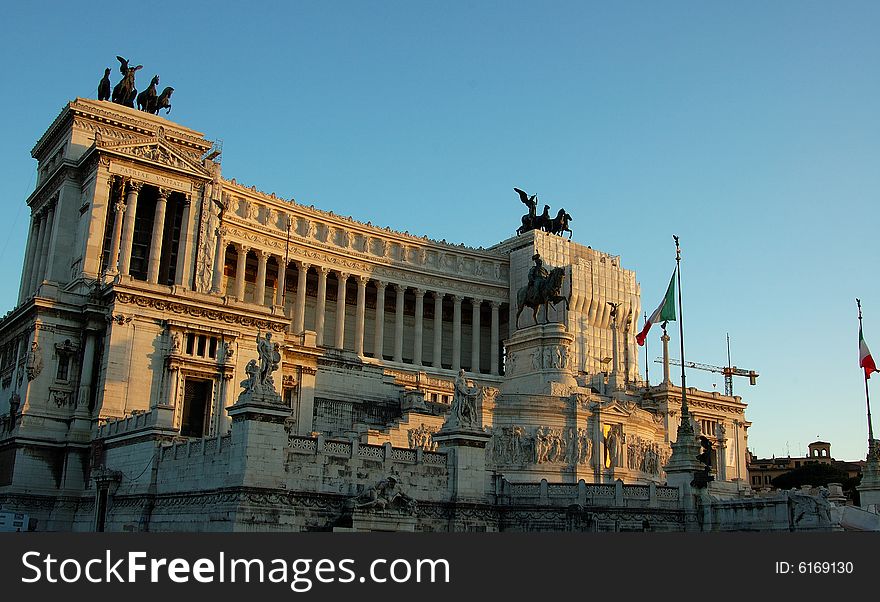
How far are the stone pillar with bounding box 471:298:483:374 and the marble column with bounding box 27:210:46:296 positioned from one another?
134 ft

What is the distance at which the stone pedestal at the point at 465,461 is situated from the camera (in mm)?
39344

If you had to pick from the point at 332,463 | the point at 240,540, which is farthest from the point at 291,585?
the point at 332,463

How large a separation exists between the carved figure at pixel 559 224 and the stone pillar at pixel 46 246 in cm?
5368

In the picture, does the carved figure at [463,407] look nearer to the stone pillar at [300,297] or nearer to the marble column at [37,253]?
the marble column at [37,253]

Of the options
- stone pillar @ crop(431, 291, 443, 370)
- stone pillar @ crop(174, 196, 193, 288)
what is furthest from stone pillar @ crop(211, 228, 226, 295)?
stone pillar @ crop(431, 291, 443, 370)

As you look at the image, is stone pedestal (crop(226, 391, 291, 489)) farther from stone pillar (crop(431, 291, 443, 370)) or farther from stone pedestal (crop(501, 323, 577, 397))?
stone pillar (crop(431, 291, 443, 370))

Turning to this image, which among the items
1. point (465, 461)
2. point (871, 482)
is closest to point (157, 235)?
point (465, 461)

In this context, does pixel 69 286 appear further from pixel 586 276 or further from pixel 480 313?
pixel 586 276

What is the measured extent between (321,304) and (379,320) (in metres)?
6.76

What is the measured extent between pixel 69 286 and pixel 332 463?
34.5 metres

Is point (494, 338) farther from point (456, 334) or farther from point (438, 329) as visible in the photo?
point (438, 329)

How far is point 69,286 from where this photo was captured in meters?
62.3

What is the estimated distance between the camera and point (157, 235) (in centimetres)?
6575

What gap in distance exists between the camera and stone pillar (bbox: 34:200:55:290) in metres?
68.8
